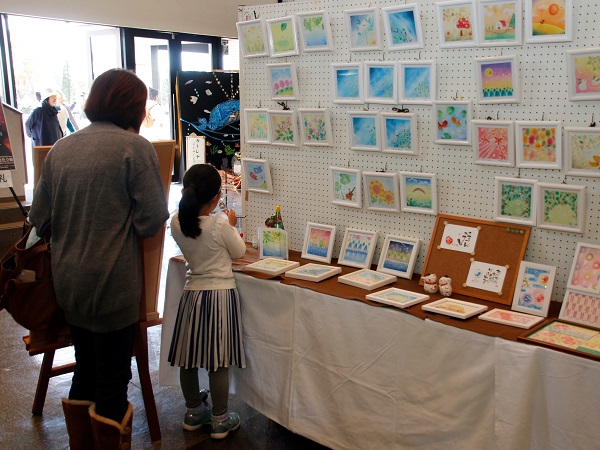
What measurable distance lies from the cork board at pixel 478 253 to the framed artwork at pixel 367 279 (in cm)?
14

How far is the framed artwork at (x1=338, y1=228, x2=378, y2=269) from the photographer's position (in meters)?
2.70

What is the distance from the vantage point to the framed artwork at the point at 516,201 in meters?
2.22

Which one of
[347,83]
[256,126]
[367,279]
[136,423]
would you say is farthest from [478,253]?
[136,423]

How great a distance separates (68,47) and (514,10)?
27.7 ft

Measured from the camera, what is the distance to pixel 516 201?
89.3 inches

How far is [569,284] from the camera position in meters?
2.09

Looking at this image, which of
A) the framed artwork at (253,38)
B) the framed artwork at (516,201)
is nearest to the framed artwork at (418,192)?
the framed artwork at (516,201)

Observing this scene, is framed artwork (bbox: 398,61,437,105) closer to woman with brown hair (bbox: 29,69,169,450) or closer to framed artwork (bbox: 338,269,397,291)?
framed artwork (bbox: 338,269,397,291)

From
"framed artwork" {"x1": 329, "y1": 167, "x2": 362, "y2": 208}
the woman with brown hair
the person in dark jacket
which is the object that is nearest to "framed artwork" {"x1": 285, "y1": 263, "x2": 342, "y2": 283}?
"framed artwork" {"x1": 329, "y1": 167, "x2": 362, "y2": 208}

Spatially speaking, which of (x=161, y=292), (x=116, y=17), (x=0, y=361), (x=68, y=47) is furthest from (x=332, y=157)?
(x=68, y=47)

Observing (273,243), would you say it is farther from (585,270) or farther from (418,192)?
(585,270)

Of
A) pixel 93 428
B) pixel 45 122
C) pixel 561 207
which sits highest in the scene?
pixel 45 122

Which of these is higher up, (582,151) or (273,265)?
(582,151)

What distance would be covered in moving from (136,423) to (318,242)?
3.93 feet
